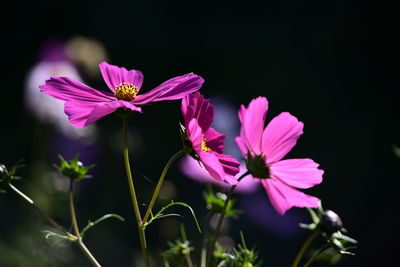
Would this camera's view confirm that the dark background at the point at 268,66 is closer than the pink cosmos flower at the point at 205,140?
No

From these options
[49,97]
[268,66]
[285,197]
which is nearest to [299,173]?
[285,197]

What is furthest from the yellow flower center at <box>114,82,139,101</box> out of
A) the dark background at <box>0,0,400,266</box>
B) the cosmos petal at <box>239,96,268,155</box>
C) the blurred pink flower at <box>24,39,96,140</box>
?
the dark background at <box>0,0,400,266</box>

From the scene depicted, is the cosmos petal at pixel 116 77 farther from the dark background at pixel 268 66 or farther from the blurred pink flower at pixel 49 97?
the dark background at pixel 268 66

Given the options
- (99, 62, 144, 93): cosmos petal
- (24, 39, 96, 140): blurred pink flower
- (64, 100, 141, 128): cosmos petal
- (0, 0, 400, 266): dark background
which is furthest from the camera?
(0, 0, 400, 266): dark background

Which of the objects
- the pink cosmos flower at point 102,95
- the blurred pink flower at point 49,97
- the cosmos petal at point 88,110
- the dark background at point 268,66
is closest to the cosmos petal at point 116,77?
the pink cosmos flower at point 102,95

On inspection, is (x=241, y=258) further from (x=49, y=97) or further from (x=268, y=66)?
(x=268, y=66)

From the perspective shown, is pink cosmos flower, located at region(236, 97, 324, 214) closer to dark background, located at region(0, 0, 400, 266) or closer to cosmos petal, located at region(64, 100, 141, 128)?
cosmos petal, located at region(64, 100, 141, 128)
